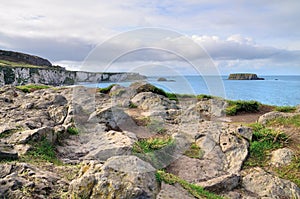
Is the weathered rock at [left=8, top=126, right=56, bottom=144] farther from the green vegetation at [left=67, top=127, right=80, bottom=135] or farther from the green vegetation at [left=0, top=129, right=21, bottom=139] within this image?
the green vegetation at [left=67, top=127, right=80, bottom=135]

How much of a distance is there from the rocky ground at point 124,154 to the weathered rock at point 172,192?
0.02 meters

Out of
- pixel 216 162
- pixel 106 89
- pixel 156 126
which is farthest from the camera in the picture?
pixel 106 89

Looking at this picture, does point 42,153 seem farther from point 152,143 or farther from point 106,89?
point 106,89

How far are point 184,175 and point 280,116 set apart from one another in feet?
25.4

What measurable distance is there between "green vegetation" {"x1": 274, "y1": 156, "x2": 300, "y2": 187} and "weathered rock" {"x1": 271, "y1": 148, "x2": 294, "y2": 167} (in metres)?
0.19

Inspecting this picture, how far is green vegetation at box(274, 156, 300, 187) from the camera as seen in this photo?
34.8 feet

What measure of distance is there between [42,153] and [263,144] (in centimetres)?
842

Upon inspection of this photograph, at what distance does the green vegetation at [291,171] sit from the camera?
10.6m

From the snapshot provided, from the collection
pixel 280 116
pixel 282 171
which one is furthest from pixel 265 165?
pixel 280 116

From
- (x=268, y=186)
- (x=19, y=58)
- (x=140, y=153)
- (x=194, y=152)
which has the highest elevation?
(x=19, y=58)

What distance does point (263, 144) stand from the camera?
40.7 ft

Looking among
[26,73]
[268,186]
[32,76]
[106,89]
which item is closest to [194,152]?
[268,186]

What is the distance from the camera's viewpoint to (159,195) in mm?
5477

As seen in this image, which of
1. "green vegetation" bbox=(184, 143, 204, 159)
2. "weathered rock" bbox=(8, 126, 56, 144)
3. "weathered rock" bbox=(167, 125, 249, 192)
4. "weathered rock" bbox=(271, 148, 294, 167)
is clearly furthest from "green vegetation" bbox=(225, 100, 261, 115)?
"weathered rock" bbox=(8, 126, 56, 144)
